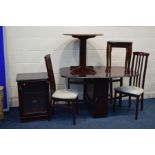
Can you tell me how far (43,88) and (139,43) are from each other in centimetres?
194

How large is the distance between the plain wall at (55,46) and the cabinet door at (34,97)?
2.12 feet

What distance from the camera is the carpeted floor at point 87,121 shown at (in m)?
3.18

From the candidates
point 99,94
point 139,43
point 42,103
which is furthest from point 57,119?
point 139,43

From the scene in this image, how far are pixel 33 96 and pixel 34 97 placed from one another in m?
0.02

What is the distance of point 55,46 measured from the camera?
12.4 ft

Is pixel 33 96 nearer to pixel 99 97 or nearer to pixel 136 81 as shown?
pixel 99 97

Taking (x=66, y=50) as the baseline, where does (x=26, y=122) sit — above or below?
below

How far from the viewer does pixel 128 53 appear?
11.5 feet

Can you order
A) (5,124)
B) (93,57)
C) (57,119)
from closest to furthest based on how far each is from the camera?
(5,124), (57,119), (93,57)

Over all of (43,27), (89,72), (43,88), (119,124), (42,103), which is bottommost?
(119,124)

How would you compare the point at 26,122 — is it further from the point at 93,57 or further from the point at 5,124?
the point at 93,57

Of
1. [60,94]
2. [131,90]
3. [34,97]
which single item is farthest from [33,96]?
[131,90]

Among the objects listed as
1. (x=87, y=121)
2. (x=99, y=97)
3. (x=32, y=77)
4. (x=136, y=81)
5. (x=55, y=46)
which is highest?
(x=55, y=46)
